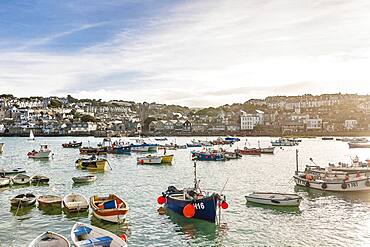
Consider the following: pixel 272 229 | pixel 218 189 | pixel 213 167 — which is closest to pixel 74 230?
pixel 272 229

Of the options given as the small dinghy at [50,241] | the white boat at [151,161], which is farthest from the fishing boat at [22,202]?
the white boat at [151,161]

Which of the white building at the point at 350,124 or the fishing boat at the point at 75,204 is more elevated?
the white building at the point at 350,124

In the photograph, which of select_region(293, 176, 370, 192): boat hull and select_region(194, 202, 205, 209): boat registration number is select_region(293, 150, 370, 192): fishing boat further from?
select_region(194, 202, 205, 209): boat registration number

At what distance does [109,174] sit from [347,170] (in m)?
23.9

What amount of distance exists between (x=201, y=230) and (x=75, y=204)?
796 centimetres

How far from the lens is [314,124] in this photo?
620 ft

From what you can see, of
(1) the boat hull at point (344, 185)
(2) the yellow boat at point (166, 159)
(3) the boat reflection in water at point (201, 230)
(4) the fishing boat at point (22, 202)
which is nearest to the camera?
(3) the boat reflection in water at point (201, 230)

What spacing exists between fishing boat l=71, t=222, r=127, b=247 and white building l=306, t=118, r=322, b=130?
17935 centimetres

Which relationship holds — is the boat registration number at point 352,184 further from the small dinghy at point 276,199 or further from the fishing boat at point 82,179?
the fishing boat at point 82,179

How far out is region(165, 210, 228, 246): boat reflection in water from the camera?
63.9ft

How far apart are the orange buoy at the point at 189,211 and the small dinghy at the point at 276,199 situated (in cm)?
637

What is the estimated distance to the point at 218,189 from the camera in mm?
34438

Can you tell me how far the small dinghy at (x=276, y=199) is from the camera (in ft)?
85.4

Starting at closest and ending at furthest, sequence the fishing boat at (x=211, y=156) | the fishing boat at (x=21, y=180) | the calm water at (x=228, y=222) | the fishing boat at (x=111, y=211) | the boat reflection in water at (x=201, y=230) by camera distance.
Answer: the boat reflection in water at (x=201, y=230) < the calm water at (x=228, y=222) < the fishing boat at (x=111, y=211) < the fishing boat at (x=21, y=180) < the fishing boat at (x=211, y=156)
